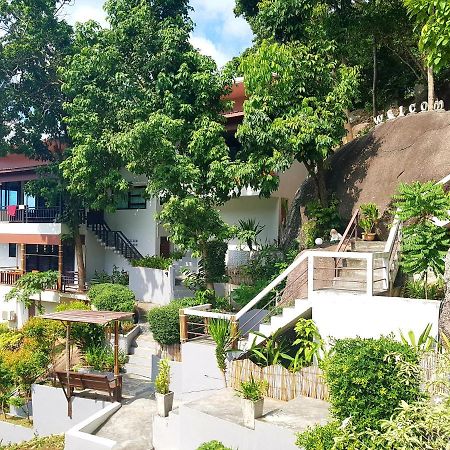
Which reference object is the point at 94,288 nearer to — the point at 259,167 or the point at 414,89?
the point at 259,167

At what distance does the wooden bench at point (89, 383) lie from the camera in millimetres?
12148

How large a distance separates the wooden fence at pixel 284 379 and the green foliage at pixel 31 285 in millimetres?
13948

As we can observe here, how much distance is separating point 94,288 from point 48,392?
6.98 metres

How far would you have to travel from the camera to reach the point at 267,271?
16625 mm

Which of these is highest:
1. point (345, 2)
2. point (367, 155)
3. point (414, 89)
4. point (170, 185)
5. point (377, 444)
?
point (345, 2)

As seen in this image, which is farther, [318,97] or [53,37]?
[53,37]

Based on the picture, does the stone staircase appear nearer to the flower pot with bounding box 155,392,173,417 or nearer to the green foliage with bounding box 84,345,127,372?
the green foliage with bounding box 84,345,127,372

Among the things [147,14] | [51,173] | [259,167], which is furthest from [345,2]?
[51,173]

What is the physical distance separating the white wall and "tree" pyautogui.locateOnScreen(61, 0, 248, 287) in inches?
168

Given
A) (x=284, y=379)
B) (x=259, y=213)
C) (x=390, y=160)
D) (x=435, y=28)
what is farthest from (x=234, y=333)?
(x=259, y=213)

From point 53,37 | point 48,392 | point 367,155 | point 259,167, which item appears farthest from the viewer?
point 53,37

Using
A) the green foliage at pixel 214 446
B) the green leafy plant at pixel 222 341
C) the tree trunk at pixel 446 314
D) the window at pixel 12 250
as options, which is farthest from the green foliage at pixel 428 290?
the window at pixel 12 250

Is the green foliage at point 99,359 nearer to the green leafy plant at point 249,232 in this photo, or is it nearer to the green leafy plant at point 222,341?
the green leafy plant at point 222,341

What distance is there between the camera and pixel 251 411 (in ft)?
28.3
